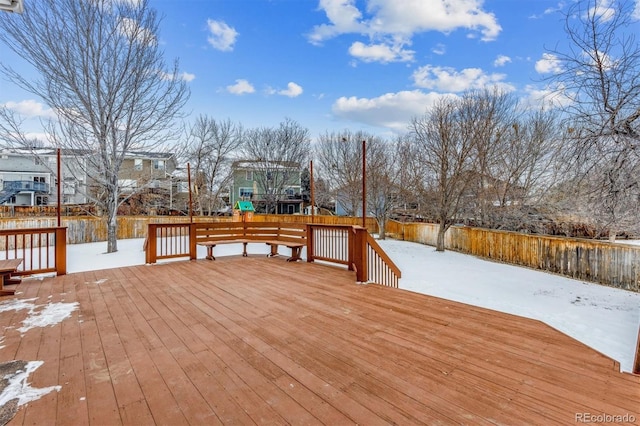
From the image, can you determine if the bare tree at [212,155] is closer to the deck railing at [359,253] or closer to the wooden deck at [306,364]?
the deck railing at [359,253]

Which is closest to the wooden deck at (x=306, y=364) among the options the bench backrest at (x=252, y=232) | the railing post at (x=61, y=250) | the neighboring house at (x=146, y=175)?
the railing post at (x=61, y=250)

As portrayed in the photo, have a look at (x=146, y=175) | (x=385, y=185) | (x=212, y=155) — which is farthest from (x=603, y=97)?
(x=212, y=155)

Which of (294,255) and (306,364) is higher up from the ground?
(294,255)

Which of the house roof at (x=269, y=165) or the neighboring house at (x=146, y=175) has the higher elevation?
the house roof at (x=269, y=165)

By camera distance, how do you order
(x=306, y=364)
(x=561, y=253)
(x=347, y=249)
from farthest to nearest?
(x=561, y=253)
(x=347, y=249)
(x=306, y=364)

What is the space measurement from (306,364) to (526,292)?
7.50 m

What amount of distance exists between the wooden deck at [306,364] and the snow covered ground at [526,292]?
2664mm

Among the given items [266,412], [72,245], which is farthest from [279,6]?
[72,245]

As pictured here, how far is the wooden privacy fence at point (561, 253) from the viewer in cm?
794

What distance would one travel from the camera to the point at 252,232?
7.36 metres

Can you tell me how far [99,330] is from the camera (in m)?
2.95

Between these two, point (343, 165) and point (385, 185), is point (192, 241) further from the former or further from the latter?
point (343, 165)

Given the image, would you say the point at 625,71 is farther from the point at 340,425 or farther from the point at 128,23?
the point at 128,23

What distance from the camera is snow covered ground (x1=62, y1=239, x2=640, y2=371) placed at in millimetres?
5184
